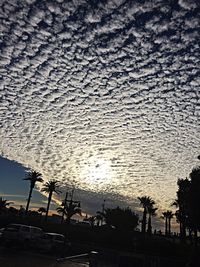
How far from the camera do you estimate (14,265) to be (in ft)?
48.4

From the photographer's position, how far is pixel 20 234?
2416 centimetres

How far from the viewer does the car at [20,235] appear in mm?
23625

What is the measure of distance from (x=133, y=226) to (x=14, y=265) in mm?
56139

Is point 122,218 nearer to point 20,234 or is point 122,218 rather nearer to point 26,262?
point 20,234

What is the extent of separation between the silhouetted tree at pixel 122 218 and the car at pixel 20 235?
44.1 metres

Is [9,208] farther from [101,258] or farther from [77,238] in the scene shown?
[101,258]

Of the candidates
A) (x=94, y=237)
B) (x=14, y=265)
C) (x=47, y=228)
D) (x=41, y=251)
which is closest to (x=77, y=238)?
(x=94, y=237)

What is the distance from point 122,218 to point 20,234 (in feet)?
151

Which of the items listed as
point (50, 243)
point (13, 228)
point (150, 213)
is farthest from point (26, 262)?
point (150, 213)

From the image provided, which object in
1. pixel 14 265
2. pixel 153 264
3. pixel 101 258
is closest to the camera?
pixel 101 258

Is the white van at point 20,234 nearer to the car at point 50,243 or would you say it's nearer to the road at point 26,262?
the car at point 50,243

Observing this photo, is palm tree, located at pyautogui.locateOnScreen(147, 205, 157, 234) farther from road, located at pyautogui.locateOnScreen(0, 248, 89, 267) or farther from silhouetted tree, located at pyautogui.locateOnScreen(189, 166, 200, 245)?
road, located at pyautogui.locateOnScreen(0, 248, 89, 267)

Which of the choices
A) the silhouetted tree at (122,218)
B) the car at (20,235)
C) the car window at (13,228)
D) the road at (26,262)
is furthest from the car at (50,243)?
the silhouetted tree at (122,218)

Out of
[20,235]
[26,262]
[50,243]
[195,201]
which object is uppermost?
[195,201]
